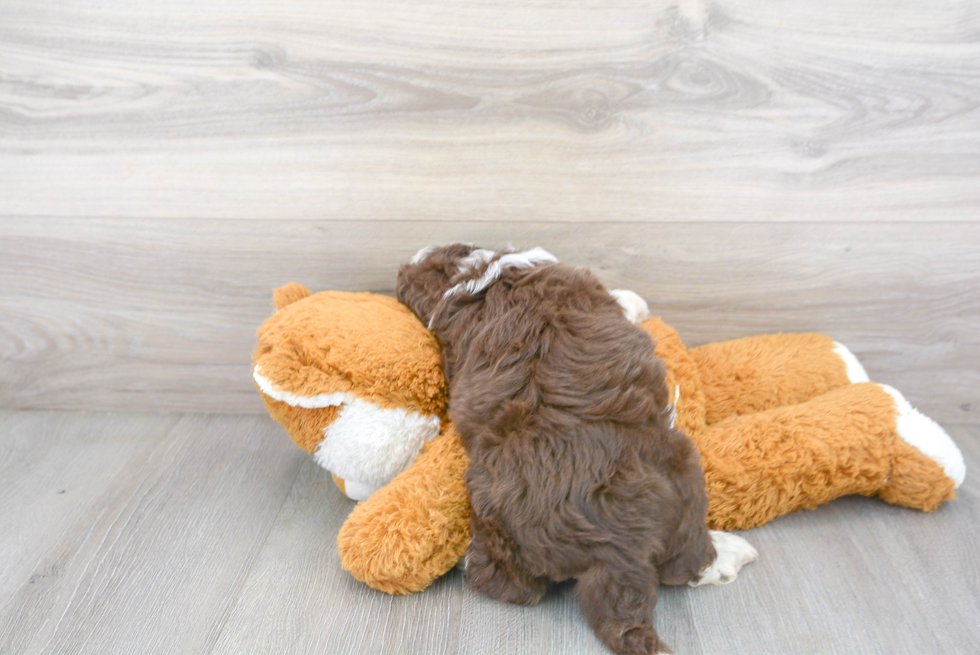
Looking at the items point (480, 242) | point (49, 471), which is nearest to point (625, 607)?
point (480, 242)

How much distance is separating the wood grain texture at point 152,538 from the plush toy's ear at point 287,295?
0.87 ft

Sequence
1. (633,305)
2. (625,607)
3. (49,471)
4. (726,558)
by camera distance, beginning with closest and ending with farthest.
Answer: (625,607) → (726,558) → (633,305) → (49,471)

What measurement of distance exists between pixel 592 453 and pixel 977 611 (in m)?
0.46

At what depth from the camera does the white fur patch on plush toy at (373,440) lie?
0.81 m

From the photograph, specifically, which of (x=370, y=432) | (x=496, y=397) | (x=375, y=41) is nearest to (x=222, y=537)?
(x=370, y=432)

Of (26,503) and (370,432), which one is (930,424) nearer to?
(370,432)

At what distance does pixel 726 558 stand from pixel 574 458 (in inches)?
9.7

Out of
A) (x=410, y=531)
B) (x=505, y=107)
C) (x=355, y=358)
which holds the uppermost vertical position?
(x=505, y=107)

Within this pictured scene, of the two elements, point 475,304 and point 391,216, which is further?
point 391,216

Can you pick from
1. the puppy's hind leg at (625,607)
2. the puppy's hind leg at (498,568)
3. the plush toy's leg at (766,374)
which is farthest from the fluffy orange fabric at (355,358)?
the plush toy's leg at (766,374)

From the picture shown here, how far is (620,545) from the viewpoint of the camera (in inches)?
26.1

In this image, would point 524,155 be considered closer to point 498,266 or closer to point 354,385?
point 498,266

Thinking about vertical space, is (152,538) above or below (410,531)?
below

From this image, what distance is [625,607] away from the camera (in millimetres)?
665
